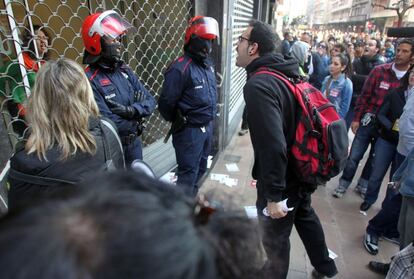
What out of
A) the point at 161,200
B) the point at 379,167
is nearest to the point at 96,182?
the point at 161,200

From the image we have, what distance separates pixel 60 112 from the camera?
4.87 feet

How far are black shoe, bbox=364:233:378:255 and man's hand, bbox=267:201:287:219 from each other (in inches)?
61.2

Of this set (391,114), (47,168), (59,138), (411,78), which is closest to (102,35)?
(59,138)

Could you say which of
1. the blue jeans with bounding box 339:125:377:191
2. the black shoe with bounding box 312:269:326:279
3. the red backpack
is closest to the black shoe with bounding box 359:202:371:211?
the blue jeans with bounding box 339:125:377:191

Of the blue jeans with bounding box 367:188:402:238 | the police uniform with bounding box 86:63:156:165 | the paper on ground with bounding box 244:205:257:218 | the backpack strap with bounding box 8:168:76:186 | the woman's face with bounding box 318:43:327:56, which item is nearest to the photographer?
the paper on ground with bounding box 244:205:257:218

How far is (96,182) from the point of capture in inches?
24.9

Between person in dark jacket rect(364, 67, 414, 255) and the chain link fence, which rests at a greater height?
the chain link fence

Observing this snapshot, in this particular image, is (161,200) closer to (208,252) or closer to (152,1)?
(208,252)

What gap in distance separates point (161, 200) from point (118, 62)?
7.22 ft

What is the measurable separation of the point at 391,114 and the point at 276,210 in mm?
2087

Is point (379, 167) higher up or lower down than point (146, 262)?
lower down

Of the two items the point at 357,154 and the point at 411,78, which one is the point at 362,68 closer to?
the point at 357,154

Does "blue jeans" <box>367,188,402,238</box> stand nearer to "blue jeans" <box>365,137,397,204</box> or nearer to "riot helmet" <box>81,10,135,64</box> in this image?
"blue jeans" <box>365,137,397,204</box>

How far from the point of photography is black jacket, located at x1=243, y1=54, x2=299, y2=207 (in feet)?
6.14
